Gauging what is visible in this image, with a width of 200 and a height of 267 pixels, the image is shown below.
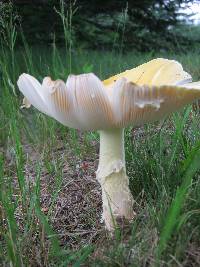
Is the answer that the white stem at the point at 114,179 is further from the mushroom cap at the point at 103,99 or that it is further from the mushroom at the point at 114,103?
the mushroom cap at the point at 103,99

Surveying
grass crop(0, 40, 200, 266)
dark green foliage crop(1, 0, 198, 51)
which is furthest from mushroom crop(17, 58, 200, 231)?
dark green foliage crop(1, 0, 198, 51)

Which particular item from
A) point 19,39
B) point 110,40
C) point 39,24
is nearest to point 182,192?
point 39,24

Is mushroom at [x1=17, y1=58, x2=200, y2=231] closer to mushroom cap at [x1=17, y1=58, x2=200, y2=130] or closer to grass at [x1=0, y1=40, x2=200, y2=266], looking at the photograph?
mushroom cap at [x1=17, y1=58, x2=200, y2=130]

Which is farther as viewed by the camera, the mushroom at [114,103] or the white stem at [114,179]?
A: the white stem at [114,179]

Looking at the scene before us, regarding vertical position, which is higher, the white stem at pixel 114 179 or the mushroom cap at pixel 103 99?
the mushroom cap at pixel 103 99

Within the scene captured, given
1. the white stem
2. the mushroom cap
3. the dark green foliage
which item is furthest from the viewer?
the dark green foliage

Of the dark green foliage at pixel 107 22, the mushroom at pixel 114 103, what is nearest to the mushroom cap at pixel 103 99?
the mushroom at pixel 114 103

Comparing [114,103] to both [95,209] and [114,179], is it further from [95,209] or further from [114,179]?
[95,209]

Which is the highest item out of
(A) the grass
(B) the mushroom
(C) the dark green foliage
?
(C) the dark green foliage

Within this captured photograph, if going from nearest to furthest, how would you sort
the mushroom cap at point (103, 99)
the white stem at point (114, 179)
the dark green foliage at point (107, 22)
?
the mushroom cap at point (103, 99)
the white stem at point (114, 179)
the dark green foliage at point (107, 22)
